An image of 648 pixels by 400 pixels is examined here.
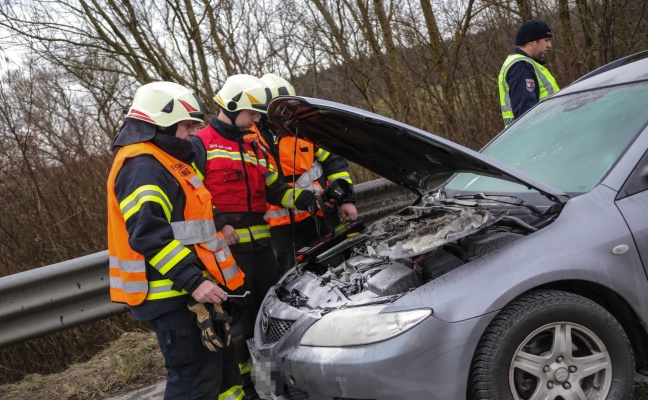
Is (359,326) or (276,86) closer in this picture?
(359,326)

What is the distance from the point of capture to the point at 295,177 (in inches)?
Answer: 169

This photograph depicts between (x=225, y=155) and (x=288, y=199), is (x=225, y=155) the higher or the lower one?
the higher one

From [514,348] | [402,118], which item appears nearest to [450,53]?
[402,118]

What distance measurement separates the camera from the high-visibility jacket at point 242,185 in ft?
12.4

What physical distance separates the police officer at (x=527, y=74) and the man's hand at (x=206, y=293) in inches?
121

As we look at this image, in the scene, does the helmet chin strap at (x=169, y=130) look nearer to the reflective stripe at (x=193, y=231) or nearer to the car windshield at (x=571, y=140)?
the reflective stripe at (x=193, y=231)

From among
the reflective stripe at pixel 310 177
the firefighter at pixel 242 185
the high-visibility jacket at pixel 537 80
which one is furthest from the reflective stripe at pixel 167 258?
the high-visibility jacket at pixel 537 80

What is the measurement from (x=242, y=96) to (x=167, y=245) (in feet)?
4.24

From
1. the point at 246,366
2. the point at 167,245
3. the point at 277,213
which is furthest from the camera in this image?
the point at 277,213

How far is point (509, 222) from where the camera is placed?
9.18ft

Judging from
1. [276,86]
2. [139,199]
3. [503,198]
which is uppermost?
[276,86]

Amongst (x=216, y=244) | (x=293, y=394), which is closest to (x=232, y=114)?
(x=216, y=244)

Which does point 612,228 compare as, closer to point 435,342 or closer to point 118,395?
point 435,342

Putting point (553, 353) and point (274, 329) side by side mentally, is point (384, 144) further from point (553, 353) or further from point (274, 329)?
point (553, 353)
